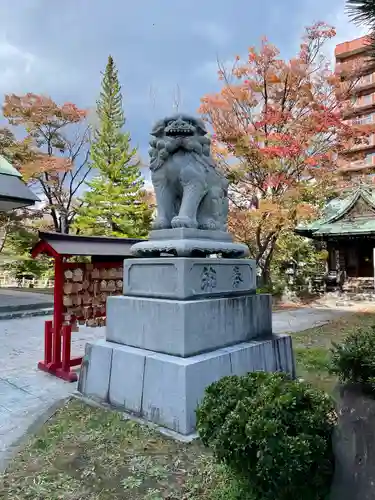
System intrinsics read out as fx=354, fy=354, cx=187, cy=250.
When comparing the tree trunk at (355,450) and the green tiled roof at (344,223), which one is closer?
the tree trunk at (355,450)

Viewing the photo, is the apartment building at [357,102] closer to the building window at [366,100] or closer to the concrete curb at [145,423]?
the building window at [366,100]

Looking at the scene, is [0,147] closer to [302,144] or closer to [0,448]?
[302,144]

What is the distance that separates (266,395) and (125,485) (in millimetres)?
1141

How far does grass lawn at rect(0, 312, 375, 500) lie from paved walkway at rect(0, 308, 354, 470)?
1.16 feet

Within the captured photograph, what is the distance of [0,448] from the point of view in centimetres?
286

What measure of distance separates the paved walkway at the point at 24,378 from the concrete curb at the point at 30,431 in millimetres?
31

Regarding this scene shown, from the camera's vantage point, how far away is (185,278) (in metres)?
3.39

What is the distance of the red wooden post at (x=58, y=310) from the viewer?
192 inches

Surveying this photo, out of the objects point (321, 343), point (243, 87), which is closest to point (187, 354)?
point (321, 343)

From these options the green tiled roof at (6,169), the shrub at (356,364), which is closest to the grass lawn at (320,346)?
the shrub at (356,364)

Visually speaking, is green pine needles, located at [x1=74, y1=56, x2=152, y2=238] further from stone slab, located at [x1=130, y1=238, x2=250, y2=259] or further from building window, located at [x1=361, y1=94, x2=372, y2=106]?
building window, located at [x1=361, y1=94, x2=372, y2=106]

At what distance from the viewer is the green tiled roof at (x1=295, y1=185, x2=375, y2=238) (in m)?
15.5

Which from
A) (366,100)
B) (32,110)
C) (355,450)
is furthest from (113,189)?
(366,100)

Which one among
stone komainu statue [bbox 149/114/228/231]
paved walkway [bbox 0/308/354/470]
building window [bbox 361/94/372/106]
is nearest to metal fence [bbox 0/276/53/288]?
paved walkway [bbox 0/308/354/470]
